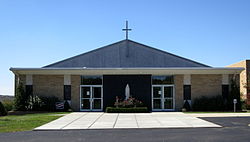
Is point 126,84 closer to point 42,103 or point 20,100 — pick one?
point 42,103

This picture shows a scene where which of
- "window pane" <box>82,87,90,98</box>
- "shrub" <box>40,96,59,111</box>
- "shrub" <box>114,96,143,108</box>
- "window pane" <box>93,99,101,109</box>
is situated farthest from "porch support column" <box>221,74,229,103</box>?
"shrub" <box>40,96,59,111</box>

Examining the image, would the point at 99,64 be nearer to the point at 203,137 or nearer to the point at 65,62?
the point at 65,62

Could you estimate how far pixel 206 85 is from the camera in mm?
26219

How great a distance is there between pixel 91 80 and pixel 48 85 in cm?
357

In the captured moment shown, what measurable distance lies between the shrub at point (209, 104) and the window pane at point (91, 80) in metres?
8.02

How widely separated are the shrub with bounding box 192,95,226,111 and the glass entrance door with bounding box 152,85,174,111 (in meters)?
2.01

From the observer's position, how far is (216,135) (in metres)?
11.8

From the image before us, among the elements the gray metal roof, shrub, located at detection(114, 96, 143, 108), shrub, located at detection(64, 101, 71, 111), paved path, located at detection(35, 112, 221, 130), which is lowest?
paved path, located at detection(35, 112, 221, 130)

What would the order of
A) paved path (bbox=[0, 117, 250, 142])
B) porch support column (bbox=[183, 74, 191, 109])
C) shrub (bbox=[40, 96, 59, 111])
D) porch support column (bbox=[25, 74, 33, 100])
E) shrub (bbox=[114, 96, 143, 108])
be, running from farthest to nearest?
porch support column (bbox=[183, 74, 191, 109])
porch support column (bbox=[25, 74, 33, 100])
shrub (bbox=[40, 96, 59, 111])
shrub (bbox=[114, 96, 143, 108])
paved path (bbox=[0, 117, 250, 142])

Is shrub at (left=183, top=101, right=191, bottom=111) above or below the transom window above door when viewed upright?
below

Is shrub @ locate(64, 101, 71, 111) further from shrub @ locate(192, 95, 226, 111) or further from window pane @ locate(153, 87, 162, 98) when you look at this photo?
shrub @ locate(192, 95, 226, 111)

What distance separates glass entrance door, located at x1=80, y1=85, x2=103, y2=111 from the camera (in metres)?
26.4

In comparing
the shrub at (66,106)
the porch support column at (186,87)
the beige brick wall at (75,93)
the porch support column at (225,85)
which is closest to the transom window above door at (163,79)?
the porch support column at (186,87)

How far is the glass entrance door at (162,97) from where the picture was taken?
26.5 meters
